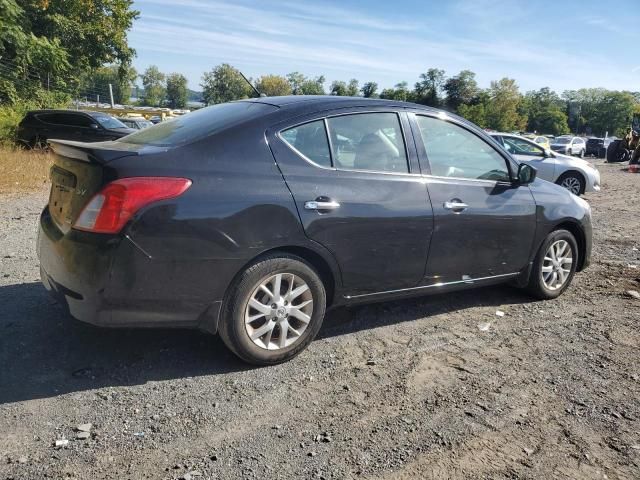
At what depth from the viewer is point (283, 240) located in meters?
3.43

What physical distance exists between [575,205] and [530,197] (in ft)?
2.40

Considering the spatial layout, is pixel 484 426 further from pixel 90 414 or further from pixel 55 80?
pixel 55 80

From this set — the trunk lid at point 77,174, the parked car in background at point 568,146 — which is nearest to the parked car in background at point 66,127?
the trunk lid at point 77,174

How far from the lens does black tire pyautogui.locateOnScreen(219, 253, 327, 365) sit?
3352mm

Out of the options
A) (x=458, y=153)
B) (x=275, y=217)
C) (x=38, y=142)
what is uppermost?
(x=458, y=153)

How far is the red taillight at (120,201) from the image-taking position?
3.01 m

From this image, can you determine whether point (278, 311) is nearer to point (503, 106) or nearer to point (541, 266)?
point (541, 266)

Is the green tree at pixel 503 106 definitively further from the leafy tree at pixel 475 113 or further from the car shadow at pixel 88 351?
the car shadow at pixel 88 351

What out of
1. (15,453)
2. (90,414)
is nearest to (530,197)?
(90,414)

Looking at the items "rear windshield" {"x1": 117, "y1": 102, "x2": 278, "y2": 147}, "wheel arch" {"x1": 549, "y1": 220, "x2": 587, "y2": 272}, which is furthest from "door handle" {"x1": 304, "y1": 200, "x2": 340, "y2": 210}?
"wheel arch" {"x1": 549, "y1": 220, "x2": 587, "y2": 272}

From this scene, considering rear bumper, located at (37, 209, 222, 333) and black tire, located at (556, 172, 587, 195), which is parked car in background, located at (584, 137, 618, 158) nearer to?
black tire, located at (556, 172, 587, 195)

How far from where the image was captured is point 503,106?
106562 mm

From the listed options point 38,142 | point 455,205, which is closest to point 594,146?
point 38,142

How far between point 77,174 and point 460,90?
112 metres
